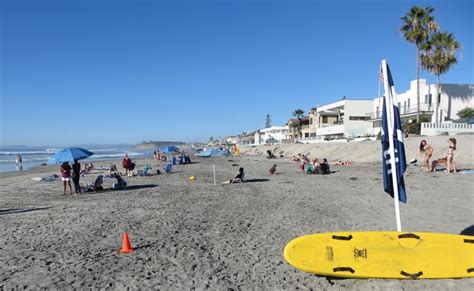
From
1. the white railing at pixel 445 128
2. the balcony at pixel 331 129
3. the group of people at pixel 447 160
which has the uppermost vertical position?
the balcony at pixel 331 129

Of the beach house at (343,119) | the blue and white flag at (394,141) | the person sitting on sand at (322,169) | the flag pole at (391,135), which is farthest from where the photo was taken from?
the beach house at (343,119)

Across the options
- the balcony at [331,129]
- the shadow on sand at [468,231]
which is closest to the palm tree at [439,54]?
the balcony at [331,129]

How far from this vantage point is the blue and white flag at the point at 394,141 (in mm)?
5652

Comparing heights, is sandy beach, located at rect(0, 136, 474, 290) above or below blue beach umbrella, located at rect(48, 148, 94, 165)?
below

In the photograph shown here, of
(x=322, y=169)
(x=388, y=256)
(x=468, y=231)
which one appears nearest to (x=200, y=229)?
(x=388, y=256)

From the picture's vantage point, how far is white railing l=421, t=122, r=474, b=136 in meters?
30.5

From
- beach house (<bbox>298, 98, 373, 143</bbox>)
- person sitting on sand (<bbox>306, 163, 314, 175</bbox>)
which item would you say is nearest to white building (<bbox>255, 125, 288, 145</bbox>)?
beach house (<bbox>298, 98, 373, 143</bbox>)

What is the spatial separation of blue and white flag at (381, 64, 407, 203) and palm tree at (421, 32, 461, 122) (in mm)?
36485

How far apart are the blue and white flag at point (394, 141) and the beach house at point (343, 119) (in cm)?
4067

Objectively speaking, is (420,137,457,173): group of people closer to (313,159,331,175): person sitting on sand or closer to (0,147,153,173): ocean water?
(313,159,331,175): person sitting on sand

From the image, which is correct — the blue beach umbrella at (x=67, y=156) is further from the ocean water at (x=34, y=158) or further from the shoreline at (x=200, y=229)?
the ocean water at (x=34, y=158)

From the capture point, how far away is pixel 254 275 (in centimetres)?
530

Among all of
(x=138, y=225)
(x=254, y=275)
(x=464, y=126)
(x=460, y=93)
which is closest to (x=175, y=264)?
(x=254, y=275)

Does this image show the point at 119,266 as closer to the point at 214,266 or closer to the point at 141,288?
the point at 141,288
